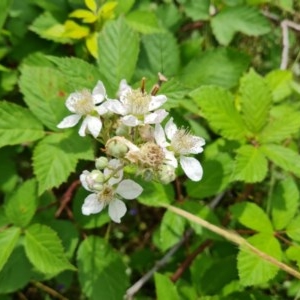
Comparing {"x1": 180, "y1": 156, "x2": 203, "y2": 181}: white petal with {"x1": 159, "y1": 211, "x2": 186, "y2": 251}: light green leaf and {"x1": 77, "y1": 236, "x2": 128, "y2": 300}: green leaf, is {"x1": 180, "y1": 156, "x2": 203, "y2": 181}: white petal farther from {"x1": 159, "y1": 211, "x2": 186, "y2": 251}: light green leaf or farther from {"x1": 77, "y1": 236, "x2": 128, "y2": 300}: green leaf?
{"x1": 77, "y1": 236, "x2": 128, "y2": 300}: green leaf

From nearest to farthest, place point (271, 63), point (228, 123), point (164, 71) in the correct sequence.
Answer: point (228, 123), point (164, 71), point (271, 63)

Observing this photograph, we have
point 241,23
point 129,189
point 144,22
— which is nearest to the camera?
point 129,189

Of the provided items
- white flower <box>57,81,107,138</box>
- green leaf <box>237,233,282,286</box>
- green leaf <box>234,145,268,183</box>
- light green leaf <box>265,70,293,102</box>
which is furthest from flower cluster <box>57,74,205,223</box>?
light green leaf <box>265,70,293,102</box>

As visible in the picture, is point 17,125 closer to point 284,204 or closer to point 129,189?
point 129,189

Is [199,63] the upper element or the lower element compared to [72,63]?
lower

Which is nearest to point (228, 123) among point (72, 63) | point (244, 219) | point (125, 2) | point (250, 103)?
point (250, 103)

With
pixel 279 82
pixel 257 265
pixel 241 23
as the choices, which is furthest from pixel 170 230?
pixel 241 23

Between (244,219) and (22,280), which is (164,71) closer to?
(244,219)
